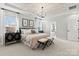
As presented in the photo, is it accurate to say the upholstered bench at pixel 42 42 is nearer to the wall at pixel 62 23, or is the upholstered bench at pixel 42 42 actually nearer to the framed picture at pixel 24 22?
the framed picture at pixel 24 22

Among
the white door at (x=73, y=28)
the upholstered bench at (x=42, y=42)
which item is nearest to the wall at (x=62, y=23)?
the white door at (x=73, y=28)

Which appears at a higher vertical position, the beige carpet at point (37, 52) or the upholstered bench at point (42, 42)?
the upholstered bench at point (42, 42)

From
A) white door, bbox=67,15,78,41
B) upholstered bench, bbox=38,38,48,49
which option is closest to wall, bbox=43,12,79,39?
white door, bbox=67,15,78,41

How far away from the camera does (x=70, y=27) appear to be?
6.25 m

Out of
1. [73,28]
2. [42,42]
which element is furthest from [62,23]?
[42,42]

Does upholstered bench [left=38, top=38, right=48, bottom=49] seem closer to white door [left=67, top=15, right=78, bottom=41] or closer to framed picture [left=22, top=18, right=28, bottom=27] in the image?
framed picture [left=22, top=18, right=28, bottom=27]

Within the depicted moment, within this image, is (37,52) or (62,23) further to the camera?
(62,23)

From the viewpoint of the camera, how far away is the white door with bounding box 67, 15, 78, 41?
5.89 m

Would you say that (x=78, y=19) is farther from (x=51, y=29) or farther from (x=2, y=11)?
(x=2, y=11)

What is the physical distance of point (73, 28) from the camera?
19.9 ft

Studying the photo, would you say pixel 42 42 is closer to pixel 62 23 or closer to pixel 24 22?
pixel 24 22

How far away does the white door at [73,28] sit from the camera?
5.89 m

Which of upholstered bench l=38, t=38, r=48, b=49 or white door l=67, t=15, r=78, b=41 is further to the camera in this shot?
white door l=67, t=15, r=78, b=41

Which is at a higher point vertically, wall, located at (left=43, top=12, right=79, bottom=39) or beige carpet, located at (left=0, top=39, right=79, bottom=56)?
wall, located at (left=43, top=12, right=79, bottom=39)
